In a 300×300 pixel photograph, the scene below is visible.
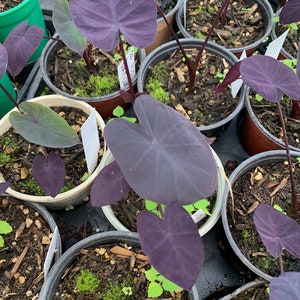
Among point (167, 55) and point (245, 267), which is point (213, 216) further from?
point (167, 55)

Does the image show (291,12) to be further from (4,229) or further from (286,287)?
(4,229)

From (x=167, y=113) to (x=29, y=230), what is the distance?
70cm

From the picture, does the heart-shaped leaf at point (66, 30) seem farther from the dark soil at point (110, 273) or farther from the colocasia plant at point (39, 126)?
the dark soil at point (110, 273)

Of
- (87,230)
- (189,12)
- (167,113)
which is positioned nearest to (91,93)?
(87,230)

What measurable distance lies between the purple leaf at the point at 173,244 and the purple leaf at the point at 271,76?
425 mm

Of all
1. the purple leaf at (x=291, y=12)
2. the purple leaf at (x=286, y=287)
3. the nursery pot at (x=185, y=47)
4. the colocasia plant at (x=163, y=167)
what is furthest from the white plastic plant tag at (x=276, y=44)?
the purple leaf at (x=286, y=287)

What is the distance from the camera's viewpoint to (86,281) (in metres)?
1.15

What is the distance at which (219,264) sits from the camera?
1.36m

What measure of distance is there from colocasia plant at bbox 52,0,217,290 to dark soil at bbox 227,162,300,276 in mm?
458

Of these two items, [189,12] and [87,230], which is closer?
[87,230]

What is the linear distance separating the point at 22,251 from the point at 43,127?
408mm

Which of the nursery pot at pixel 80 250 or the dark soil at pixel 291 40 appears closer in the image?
the nursery pot at pixel 80 250

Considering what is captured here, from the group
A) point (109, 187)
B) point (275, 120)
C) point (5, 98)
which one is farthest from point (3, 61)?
point (275, 120)

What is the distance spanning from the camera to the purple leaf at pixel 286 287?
0.75 meters
